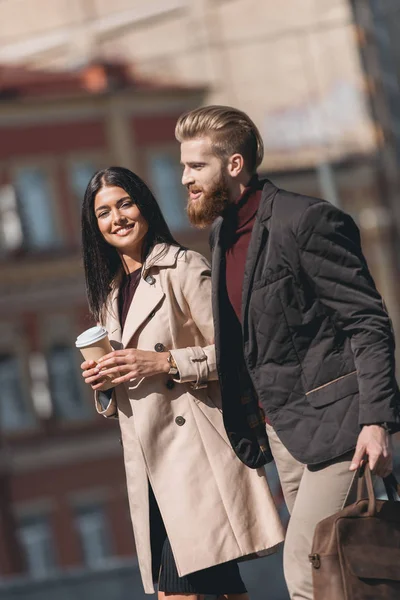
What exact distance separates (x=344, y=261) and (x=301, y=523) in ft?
2.49

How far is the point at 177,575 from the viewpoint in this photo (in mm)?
5164

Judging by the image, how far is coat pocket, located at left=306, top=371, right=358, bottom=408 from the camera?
4.57m

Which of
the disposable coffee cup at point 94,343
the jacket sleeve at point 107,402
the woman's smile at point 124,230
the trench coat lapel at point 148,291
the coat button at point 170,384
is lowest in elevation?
the jacket sleeve at point 107,402

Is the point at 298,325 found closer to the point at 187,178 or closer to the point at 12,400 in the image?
the point at 187,178

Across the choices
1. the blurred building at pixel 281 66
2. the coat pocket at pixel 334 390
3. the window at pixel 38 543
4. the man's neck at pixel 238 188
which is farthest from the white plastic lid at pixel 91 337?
the blurred building at pixel 281 66

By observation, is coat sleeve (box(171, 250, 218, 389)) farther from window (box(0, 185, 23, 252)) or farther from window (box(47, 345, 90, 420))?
window (box(0, 185, 23, 252))

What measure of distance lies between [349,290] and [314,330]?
18cm

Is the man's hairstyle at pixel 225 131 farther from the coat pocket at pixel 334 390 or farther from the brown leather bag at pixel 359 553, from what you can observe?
the brown leather bag at pixel 359 553

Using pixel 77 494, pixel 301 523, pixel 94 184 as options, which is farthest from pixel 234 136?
pixel 77 494

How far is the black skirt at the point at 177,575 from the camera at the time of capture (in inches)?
203

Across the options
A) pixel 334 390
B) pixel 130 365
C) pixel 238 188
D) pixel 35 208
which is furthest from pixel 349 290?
pixel 35 208

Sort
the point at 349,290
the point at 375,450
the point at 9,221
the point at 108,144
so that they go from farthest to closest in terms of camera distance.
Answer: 1. the point at 108,144
2. the point at 9,221
3. the point at 349,290
4. the point at 375,450

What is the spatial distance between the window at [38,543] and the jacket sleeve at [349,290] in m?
33.6

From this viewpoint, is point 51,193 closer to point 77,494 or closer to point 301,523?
point 77,494
